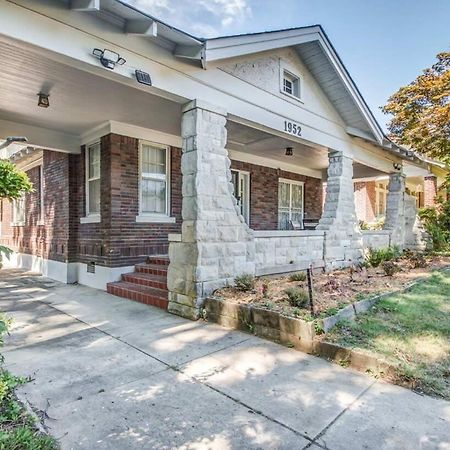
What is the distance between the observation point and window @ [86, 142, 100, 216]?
25.6 ft

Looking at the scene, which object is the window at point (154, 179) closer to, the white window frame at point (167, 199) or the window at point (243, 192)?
the white window frame at point (167, 199)

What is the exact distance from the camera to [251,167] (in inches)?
419

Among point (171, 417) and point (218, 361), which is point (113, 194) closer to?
point (218, 361)

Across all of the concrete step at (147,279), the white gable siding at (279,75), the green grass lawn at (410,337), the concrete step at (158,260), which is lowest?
the green grass lawn at (410,337)

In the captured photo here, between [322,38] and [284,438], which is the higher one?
[322,38]

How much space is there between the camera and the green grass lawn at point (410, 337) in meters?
3.05

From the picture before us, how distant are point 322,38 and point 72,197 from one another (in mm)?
6827

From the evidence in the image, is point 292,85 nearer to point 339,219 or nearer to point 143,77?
point 339,219

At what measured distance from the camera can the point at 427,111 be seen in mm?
12836

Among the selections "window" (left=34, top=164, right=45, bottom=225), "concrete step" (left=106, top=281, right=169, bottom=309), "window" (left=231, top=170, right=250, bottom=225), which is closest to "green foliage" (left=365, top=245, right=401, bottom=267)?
"window" (left=231, top=170, right=250, bottom=225)

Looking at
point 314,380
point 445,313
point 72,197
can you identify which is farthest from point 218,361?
point 72,197

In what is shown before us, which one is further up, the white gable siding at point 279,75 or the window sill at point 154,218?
the white gable siding at point 279,75

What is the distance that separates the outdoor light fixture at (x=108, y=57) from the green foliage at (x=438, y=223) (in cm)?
1231

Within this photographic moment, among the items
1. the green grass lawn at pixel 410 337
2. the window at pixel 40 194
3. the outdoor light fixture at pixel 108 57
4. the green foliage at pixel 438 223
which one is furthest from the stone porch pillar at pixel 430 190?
the window at pixel 40 194
